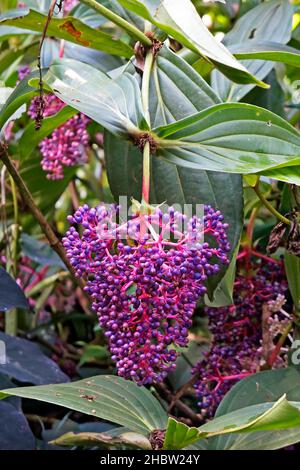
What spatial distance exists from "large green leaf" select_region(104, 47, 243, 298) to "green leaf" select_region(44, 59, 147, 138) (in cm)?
5

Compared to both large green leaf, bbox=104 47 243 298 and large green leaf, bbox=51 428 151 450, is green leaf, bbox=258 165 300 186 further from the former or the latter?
large green leaf, bbox=51 428 151 450

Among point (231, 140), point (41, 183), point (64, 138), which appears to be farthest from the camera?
point (41, 183)

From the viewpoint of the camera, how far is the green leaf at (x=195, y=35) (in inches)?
22.0

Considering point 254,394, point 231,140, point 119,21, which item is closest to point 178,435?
point 254,394

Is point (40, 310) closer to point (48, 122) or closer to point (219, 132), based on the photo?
point (48, 122)

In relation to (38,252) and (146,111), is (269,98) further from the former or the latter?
(38,252)

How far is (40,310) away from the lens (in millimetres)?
1337

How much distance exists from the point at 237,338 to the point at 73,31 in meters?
0.43

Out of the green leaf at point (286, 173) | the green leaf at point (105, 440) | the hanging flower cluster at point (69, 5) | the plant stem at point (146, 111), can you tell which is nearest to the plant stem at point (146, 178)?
the plant stem at point (146, 111)

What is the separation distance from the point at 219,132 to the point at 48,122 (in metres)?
0.26

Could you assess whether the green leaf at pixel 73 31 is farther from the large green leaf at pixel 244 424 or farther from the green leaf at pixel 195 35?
the large green leaf at pixel 244 424

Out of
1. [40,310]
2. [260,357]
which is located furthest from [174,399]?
[40,310]

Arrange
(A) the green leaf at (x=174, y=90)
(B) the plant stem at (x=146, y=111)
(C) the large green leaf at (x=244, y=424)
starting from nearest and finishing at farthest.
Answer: (C) the large green leaf at (x=244, y=424), (B) the plant stem at (x=146, y=111), (A) the green leaf at (x=174, y=90)

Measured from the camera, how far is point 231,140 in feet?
2.19
